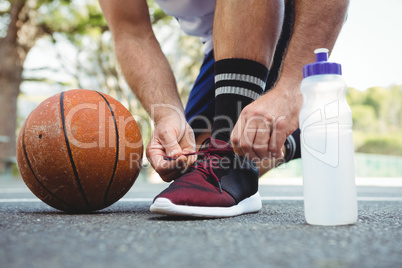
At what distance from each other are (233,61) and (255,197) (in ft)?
1.72

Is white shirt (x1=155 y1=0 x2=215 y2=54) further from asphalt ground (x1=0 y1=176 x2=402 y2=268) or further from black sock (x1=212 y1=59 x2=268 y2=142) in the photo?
asphalt ground (x1=0 y1=176 x2=402 y2=268)

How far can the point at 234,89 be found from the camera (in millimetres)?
1463

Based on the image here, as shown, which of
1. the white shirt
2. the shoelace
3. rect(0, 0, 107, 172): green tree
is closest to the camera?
the shoelace

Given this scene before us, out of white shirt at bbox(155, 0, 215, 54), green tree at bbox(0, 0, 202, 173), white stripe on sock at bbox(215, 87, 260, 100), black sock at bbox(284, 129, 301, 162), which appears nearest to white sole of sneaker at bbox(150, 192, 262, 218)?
white stripe on sock at bbox(215, 87, 260, 100)

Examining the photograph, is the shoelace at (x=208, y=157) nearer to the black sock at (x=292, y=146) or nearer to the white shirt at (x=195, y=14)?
the black sock at (x=292, y=146)

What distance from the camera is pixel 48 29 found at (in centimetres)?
969

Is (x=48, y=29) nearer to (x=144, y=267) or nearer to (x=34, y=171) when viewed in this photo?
(x=34, y=171)

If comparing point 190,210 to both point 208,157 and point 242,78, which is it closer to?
point 208,157

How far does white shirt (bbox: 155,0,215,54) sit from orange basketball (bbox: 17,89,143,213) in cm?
89

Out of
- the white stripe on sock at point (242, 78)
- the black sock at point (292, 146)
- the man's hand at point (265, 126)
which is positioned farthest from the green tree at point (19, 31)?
the man's hand at point (265, 126)

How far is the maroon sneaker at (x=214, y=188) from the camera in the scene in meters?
1.20

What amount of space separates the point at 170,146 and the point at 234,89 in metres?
0.32

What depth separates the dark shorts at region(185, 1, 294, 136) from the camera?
1.96 metres

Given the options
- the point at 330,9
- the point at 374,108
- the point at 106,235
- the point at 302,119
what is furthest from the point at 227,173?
the point at 374,108
